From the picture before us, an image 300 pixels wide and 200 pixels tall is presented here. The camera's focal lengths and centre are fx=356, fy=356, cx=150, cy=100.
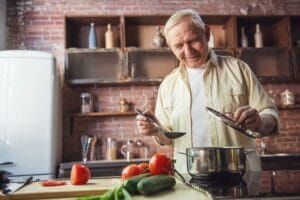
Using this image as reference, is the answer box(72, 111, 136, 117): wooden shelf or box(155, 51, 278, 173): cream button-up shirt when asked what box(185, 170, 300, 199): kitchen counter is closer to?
box(155, 51, 278, 173): cream button-up shirt

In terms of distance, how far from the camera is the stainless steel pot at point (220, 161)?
1.24m

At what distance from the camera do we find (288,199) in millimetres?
917

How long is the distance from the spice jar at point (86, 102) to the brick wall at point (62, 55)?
12 centimetres

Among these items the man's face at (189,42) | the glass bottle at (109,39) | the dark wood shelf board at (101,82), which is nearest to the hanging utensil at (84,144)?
the dark wood shelf board at (101,82)

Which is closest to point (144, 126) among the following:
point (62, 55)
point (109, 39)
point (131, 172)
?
point (131, 172)

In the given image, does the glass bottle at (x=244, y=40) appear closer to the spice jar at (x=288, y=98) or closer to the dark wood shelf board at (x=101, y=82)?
the spice jar at (x=288, y=98)

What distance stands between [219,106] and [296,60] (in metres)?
2.34

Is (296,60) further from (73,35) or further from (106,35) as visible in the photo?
(73,35)

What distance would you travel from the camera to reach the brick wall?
3.78m

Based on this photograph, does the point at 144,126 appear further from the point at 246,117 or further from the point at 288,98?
the point at 288,98

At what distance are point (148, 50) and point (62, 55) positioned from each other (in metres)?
0.94

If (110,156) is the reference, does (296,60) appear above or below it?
above

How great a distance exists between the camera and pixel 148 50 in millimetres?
3633

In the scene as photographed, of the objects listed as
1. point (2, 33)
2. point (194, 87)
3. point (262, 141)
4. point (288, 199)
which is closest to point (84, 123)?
point (2, 33)
